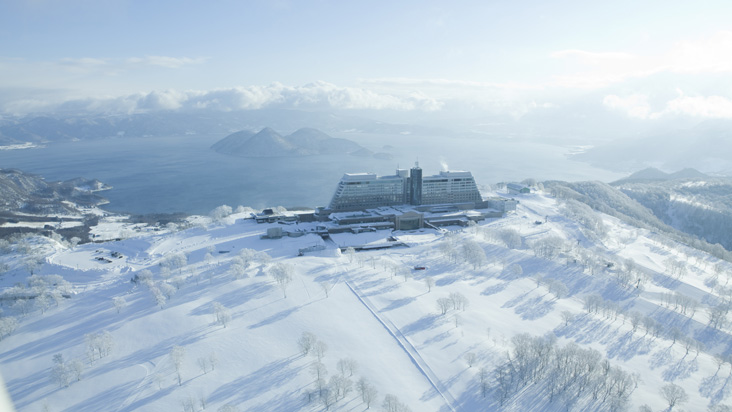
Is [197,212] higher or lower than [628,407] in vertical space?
lower

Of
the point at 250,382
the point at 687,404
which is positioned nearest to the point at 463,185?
the point at 687,404

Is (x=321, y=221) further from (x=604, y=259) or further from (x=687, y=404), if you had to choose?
(x=687, y=404)

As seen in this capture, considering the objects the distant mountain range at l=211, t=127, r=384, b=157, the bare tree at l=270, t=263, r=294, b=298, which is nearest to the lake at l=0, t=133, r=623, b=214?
the distant mountain range at l=211, t=127, r=384, b=157

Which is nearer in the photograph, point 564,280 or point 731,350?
point 731,350

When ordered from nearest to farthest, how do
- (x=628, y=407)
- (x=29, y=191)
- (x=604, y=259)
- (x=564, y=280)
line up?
(x=628, y=407)
(x=564, y=280)
(x=604, y=259)
(x=29, y=191)

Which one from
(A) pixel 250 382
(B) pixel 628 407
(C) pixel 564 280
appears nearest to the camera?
(B) pixel 628 407

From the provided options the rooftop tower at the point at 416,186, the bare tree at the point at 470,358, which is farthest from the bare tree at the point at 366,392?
the rooftop tower at the point at 416,186
